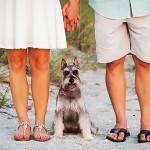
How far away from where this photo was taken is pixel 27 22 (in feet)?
16.8

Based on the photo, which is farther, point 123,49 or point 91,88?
point 91,88

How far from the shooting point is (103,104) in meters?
7.57

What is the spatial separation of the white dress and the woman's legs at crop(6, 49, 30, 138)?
0.50 feet

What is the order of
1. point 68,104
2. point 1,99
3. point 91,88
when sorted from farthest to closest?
point 91,88, point 1,99, point 68,104

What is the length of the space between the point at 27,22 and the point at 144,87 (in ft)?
4.17

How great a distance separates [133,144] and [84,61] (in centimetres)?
468

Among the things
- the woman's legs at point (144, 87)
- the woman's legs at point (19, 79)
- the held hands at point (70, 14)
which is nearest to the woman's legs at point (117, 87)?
the woman's legs at point (144, 87)

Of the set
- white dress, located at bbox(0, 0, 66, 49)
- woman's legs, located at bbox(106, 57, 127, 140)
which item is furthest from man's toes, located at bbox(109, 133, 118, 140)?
white dress, located at bbox(0, 0, 66, 49)

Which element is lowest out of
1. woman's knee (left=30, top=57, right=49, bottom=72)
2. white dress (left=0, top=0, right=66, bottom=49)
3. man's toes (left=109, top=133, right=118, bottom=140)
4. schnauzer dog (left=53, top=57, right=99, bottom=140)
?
man's toes (left=109, top=133, right=118, bottom=140)

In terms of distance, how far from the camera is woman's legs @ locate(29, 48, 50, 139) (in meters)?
5.26

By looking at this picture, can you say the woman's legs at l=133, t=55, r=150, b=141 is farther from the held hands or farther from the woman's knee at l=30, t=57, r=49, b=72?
the woman's knee at l=30, t=57, r=49, b=72

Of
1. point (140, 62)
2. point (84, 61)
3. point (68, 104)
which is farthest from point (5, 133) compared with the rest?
point (84, 61)

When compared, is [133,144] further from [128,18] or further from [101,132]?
[128,18]

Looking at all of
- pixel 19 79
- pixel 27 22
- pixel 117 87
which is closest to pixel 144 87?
pixel 117 87
